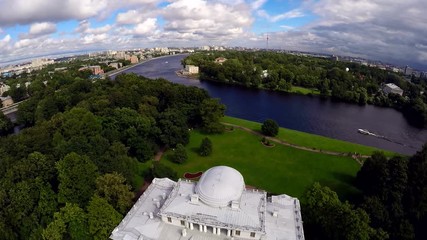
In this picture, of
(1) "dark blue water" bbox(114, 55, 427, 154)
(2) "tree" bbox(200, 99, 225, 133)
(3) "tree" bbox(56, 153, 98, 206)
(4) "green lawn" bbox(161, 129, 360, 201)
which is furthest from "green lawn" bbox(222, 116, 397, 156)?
(3) "tree" bbox(56, 153, 98, 206)

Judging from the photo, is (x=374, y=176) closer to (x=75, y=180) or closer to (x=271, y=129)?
(x=271, y=129)

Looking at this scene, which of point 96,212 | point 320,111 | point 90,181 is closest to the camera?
point 96,212

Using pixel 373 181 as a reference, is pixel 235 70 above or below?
above

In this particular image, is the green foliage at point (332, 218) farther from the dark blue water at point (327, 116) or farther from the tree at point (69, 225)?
the dark blue water at point (327, 116)

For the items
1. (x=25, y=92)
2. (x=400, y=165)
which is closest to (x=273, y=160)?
(x=400, y=165)

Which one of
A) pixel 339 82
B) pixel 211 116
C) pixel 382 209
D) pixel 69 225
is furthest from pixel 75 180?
pixel 339 82

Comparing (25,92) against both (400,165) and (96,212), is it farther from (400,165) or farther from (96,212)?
(400,165)
